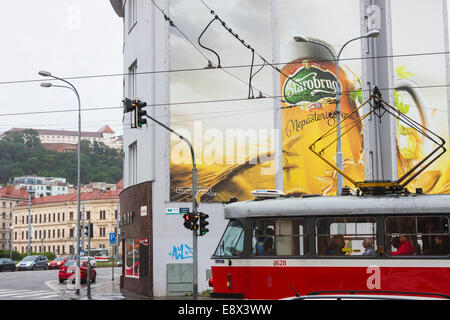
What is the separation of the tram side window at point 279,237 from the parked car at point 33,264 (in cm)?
5289

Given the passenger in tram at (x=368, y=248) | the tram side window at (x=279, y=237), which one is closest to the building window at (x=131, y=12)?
the tram side window at (x=279, y=237)

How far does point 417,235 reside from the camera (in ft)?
41.8

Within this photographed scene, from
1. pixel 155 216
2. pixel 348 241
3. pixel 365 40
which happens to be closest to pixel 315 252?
pixel 348 241

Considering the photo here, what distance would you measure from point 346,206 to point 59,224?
111460mm

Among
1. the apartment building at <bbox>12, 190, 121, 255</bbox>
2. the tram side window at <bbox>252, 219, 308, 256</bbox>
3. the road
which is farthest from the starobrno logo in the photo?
the apartment building at <bbox>12, 190, 121, 255</bbox>

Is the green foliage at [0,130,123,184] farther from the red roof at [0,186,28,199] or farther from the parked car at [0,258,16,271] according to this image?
the parked car at [0,258,16,271]

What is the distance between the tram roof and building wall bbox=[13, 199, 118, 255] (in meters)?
100

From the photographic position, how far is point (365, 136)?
3123 cm

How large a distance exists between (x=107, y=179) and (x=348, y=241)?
406 feet

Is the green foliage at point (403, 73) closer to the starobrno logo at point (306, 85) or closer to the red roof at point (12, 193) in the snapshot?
the starobrno logo at point (306, 85)

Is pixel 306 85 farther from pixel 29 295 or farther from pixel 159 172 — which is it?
pixel 29 295

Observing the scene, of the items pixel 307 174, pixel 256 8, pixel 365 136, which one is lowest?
pixel 307 174
